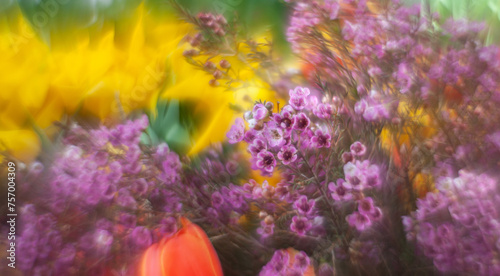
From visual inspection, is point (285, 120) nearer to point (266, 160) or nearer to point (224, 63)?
point (266, 160)

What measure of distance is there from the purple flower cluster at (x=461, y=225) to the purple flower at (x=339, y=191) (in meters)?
0.10

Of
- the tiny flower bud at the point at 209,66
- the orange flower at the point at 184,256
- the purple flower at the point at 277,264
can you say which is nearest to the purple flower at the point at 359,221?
the purple flower at the point at 277,264

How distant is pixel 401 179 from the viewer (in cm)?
67

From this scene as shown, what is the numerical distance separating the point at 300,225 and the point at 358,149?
0.46 feet

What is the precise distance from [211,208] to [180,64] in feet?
0.78

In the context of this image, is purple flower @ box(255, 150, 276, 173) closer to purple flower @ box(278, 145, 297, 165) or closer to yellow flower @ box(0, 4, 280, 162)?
purple flower @ box(278, 145, 297, 165)

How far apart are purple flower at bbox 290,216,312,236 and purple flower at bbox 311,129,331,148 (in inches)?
4.5

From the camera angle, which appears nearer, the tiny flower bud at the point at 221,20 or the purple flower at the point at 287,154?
the purple flower at the point at 287,154

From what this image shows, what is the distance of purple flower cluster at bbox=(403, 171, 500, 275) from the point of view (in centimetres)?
62

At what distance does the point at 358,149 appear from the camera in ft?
2.15

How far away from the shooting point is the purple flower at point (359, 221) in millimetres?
647

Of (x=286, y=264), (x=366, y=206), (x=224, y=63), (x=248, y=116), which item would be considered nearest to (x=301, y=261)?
(x=286, y=264)

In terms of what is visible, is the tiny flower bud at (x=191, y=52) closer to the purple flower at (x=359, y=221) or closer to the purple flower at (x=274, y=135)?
the purple flower at (x=274, y=135)

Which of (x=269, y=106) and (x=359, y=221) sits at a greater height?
(x=269, y=106)
